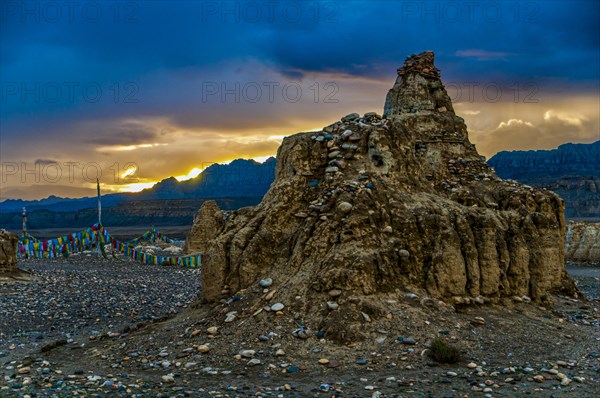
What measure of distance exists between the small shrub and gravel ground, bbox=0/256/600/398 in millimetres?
135

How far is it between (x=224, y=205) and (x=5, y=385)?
621ft

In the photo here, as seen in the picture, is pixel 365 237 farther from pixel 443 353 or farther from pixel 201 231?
pixel 201 231

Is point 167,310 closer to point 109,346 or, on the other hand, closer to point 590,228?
point 109,346

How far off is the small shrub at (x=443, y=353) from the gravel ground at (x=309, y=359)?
0.13 m

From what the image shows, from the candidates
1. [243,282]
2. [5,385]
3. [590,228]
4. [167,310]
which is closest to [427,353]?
[243,282]

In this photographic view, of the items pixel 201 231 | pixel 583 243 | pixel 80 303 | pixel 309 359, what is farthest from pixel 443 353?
pixel 583 243

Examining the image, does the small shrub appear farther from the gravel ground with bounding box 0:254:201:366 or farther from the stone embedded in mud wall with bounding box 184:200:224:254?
the stone embedded in mud wall with bounding box 184:200:224:254

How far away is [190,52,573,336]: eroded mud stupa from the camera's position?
12625 mm

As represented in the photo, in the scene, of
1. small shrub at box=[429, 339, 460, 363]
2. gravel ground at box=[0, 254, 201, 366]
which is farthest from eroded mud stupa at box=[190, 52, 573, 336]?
gravel ground at box=[0, 254, 201, 366]

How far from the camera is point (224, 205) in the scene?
19838cm

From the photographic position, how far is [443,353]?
1073 centimetres

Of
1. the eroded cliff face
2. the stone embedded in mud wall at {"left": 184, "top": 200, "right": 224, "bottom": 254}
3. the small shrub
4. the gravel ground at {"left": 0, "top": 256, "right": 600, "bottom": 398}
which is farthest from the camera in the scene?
the eroded cliff face

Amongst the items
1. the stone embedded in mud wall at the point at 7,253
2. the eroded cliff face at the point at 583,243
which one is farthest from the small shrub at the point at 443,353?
the eroded cliff face at the point at 583,243

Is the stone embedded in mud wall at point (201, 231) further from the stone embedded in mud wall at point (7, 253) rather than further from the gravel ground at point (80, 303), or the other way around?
the stone embedded in mud wall at point (7, 253)
